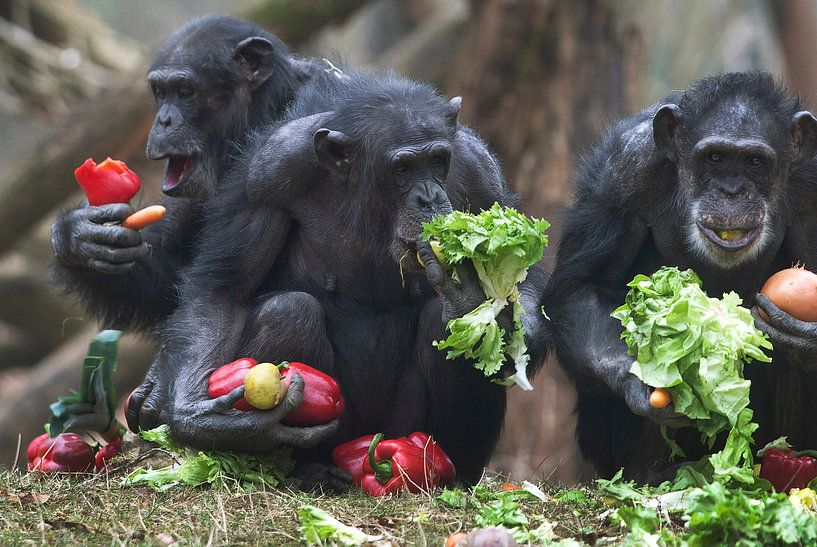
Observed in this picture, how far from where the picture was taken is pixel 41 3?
13.9 metres

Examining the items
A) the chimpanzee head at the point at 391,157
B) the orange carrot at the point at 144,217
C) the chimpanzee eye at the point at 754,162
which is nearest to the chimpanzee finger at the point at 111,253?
the orange carrot at the point at 144,217

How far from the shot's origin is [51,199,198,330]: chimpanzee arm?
6.60m

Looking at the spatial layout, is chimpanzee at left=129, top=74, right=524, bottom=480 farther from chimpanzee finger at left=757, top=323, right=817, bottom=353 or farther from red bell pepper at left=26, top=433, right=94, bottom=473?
chimpanzee finger at left=757, top=323, right=817, bottom=353

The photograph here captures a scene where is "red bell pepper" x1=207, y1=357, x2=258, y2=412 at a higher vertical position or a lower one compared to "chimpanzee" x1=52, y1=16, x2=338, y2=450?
lower

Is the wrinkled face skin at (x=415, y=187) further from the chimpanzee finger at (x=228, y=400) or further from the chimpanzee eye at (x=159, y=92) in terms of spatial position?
the chimpanzee eye at (x=159, y=92)

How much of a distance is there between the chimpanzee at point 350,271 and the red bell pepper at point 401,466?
0.36m

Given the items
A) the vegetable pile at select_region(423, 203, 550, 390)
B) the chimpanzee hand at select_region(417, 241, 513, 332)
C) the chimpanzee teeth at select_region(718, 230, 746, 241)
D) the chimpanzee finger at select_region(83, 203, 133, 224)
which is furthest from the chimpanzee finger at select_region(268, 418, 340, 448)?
the chimpanzee teeth at select_region(718, 230, 746, 241)

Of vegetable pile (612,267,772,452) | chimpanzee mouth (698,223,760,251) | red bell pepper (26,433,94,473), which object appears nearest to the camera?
vegetable pile (612,267,772,452)

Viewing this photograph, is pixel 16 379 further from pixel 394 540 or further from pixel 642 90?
pixel 394 540

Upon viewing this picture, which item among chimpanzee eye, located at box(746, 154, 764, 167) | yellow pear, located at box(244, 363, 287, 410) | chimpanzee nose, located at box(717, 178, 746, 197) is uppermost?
chimpanzee eye, located at box(746, 154, 764, 167)

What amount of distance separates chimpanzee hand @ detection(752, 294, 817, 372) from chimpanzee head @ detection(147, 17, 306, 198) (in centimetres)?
328

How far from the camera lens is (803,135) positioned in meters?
5.69

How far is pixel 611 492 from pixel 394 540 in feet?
3.96

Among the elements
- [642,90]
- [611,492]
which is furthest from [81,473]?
[642,90]
